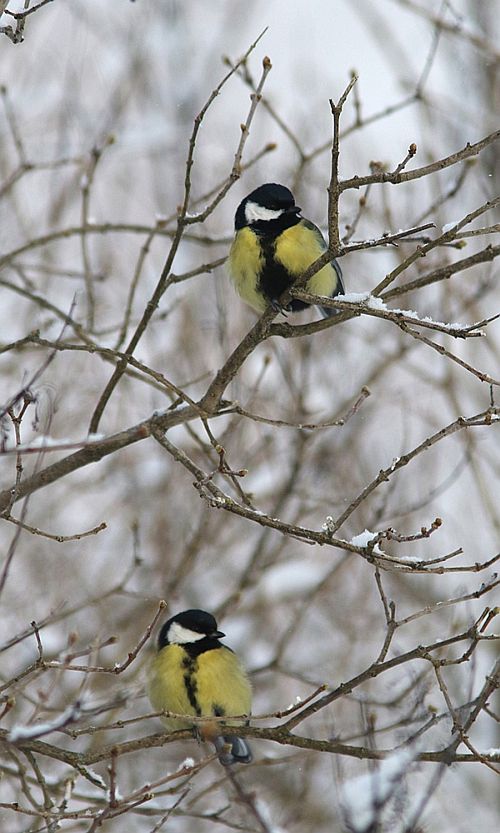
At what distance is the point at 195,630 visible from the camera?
13.4 feet

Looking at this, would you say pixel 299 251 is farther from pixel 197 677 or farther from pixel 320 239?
pixel 197 677

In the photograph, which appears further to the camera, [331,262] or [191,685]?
[331,262]

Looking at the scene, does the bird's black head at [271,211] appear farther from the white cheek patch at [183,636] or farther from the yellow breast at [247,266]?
the white cheek patch at [183,636]

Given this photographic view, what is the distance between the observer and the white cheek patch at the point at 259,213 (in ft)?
13.5

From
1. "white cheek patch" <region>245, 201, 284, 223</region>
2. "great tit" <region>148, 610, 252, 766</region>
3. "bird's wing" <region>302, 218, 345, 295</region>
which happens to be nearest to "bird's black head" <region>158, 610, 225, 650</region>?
"great tit" <region>148, 610, 252, 766</region>

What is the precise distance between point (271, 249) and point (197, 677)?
1766 mm

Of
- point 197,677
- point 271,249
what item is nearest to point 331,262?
point 271,249

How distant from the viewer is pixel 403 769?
212 cm

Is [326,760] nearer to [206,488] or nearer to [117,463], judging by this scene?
[117,463]

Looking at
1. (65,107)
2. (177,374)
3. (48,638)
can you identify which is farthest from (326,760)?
(65,107)

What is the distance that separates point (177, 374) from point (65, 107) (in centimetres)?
206

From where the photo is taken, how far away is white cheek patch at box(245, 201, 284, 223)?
4.12m

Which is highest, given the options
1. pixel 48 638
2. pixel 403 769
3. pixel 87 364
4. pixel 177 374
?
pixel 87 364

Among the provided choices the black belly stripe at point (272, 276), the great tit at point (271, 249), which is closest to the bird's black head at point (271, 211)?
the great tit at point (271, 249)
